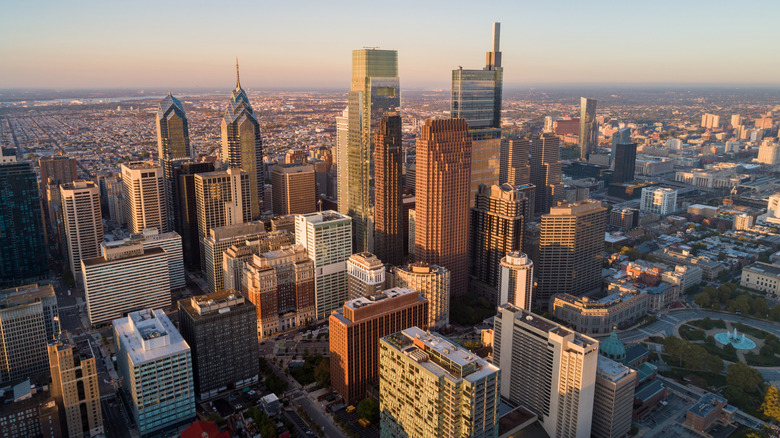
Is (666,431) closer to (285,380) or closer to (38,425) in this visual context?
(285,380)

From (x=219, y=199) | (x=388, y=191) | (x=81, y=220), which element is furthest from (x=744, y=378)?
(x=81, y=220)

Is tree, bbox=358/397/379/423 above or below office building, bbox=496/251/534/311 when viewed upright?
below

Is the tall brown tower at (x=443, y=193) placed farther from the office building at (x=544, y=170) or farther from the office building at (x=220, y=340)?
the office building at (x=544, y=170)

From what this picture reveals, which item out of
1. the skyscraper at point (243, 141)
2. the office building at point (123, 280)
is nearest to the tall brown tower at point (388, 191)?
the skyscraper at point (243, 141)

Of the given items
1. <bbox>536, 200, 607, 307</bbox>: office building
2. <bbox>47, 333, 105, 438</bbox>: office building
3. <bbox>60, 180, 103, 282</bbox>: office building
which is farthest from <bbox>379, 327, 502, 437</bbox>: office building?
<bbox>60, 180, 103, 282</bbox>: office building

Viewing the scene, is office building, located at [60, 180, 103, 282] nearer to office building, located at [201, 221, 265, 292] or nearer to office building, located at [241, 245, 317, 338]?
office building, located at [201, 221, 265, 292]

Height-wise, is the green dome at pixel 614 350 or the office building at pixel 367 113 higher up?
the office building at pixel 367 113

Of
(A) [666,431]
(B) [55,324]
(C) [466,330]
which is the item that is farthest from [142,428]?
(A) [666,431]
